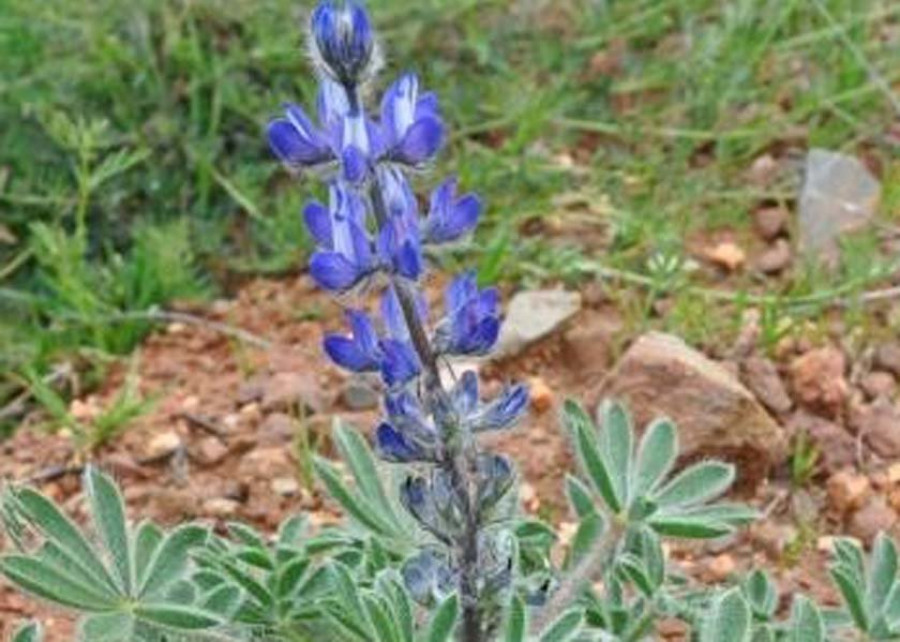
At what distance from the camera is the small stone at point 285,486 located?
10.1 ft

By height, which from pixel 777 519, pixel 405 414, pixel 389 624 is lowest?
pixel 777 519

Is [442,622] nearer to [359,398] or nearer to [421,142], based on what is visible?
[421,142]

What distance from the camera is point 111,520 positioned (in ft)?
7.19

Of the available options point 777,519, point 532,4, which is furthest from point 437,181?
point 777,519

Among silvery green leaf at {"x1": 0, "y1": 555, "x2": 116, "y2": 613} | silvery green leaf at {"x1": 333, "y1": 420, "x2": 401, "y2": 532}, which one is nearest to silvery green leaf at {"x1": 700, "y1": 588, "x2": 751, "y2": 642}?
silvery green leaf at {"x1": 333, "y1": 420, "x2": 401, "y2": 532}

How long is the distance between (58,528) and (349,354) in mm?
419

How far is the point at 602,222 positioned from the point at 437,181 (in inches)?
11.6

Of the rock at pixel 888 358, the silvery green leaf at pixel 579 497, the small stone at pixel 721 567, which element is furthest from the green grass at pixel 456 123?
the silvery green leaf at pixel 579 497

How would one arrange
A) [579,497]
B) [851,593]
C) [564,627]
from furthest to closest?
[579,497]
[851,593]
[564,627]

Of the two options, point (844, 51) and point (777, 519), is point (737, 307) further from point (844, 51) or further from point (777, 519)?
point (844, 51)

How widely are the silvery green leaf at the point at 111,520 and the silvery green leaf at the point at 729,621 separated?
55 centimetres

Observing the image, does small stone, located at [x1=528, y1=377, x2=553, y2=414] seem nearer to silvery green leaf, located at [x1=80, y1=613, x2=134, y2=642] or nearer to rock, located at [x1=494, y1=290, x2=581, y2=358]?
rock, located at [x1=494, y1=290, x2=581, y2=358]

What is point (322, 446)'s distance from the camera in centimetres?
319

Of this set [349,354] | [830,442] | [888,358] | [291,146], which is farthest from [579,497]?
[888,358]
